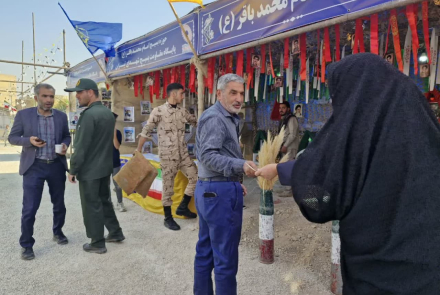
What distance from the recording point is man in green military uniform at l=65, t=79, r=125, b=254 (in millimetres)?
3291

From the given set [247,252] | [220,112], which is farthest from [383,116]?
[247,252]

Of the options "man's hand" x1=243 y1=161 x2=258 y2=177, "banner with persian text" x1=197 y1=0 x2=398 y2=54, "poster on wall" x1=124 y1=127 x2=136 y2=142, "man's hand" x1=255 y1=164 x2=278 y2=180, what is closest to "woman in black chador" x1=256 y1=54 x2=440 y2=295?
"man's hand" x1=255 y1=164 x2=278 y2=180

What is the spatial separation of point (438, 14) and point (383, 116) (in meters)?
3.19

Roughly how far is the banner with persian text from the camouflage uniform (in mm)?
Result: 1140

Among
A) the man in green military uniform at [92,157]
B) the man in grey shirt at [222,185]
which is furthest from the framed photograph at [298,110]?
the man in grey shirt at [222,185]

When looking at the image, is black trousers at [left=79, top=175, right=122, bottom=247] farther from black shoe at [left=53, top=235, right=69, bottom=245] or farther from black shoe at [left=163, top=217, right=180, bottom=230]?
black shoe at [left=163, top=217, right=180, bottom=230]

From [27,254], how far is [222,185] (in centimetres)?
263

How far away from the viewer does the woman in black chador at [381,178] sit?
997 mm

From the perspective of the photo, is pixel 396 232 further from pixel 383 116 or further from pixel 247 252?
pixel 247 252

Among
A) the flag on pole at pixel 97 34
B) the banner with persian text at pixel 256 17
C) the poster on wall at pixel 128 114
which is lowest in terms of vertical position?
the poster on wall at pixel 128 114

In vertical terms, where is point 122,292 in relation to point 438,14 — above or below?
below

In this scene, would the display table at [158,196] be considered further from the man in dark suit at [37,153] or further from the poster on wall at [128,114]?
the poster on wall at [128,114]

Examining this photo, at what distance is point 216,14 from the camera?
4.38 m

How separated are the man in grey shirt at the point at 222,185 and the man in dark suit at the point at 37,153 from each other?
85.7 inches
